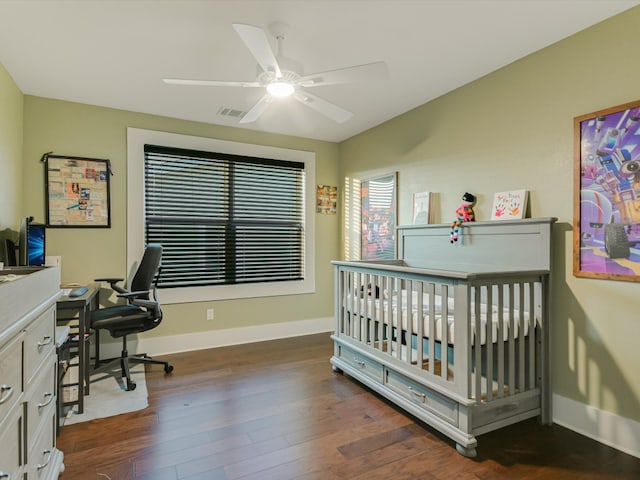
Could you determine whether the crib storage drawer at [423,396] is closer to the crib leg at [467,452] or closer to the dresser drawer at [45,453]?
the crib leg at [467,452]

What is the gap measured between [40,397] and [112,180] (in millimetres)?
2453

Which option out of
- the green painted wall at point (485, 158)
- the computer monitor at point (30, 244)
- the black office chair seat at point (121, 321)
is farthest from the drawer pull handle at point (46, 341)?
the green painted wall at point (485, 158)

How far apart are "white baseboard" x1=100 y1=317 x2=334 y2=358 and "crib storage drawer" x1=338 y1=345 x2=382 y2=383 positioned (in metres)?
1.28

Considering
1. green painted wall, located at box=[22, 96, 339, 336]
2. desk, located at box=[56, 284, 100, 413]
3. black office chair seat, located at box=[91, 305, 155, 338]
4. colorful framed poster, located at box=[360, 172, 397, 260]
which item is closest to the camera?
desk, located at box=[56, 284, 100, 413]

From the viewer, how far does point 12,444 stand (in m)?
1.08

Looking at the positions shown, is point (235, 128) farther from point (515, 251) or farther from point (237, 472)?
point (237, 472)

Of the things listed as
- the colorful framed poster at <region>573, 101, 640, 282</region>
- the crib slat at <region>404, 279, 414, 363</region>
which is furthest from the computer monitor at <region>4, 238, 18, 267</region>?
the colorful framed poster at <region>573, 101, 640, 282</region>

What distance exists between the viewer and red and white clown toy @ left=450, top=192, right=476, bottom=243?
9.05 ft

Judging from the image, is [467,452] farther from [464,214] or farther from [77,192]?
[77,192]

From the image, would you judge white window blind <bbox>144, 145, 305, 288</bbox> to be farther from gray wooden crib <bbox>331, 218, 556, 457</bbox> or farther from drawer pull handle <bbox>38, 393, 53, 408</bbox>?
drawer pull handle <bbox>38, 393, 53, 408</bbox>

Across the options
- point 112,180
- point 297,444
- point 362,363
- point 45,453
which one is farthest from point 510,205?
point 112,180

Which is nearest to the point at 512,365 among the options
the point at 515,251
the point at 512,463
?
the point at 512,463

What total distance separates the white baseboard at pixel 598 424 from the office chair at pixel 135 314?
2911 mm

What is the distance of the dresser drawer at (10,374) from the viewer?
0.98m
